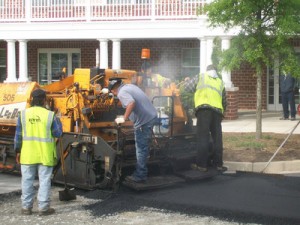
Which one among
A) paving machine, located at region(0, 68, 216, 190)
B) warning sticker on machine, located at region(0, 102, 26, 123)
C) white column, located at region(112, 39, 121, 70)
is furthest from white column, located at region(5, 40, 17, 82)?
warning sticker on machine, located at region(0, 102, 26, 123)

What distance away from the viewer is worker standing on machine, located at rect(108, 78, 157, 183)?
26.7ft

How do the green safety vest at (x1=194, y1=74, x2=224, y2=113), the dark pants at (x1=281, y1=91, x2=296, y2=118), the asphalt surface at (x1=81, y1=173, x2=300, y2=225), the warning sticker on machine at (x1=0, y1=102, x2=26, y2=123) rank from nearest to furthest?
the asphalt surface at (x1=81, y1=173, x2=300, y2=225), the green safety vest at (x1=194, y1=74, x2=224, y2=113), the warning sticker on machine at (x1=0, y1=102, x2=26, y2=123), the dark pants at (x1=281, y1=91, x2=296, y2=118)

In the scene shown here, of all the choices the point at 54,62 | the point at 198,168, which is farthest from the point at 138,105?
the point at 54,62

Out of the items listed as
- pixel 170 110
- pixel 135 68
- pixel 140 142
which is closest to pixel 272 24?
pixel 170 110

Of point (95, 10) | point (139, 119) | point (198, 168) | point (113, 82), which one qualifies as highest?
point (95, 10)

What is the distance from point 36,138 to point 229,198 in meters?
2.75

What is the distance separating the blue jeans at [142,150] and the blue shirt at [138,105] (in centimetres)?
9

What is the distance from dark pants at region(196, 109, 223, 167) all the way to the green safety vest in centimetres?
13

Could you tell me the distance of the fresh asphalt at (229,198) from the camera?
7090 millimetres

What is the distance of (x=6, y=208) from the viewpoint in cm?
761

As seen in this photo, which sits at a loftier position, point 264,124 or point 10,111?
point 10,111

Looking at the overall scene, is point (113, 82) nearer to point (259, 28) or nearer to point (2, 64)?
point (259, 28)

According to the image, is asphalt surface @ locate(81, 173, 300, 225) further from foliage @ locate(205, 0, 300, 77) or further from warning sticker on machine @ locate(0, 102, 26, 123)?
foliage @ locate(205, 0, 300, 77)

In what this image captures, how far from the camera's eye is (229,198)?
7.92 metres
